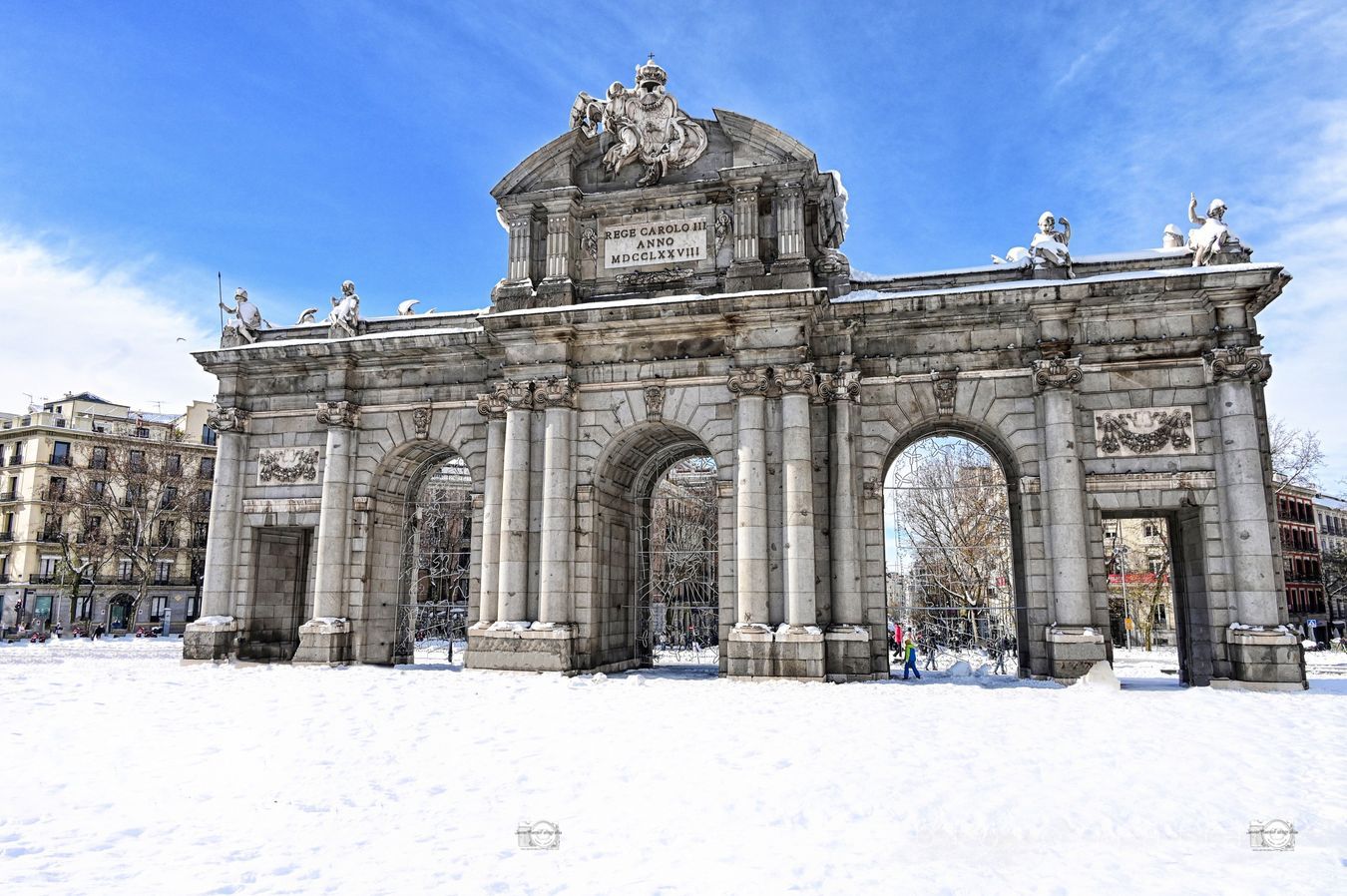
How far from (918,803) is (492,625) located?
13370 mm

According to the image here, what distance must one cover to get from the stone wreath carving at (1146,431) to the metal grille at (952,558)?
Answer: 104 inches

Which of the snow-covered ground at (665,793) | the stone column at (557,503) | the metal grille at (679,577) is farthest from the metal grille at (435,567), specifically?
the snow-covered ground at (665,793)

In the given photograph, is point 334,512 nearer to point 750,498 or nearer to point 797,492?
point 750,498

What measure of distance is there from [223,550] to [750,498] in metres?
14.6

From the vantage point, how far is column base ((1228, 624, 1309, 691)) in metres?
17.8

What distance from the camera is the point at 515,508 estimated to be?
2108cm

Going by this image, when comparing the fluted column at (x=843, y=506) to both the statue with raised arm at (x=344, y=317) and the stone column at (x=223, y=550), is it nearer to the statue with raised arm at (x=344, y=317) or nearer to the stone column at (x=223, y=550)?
the statue with raised arm at (x=344, y=317)

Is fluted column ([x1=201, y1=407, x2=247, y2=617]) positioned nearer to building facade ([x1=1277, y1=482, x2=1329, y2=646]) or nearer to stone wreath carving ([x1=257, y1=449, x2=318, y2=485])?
stone wreath carving ([x1=257, y1=449, x2=318, y2=485])

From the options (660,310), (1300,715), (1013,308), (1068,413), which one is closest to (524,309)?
(660,310)

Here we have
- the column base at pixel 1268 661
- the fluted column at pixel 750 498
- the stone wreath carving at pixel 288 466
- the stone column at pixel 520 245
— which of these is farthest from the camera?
the stone wreath carving at pixel 288 466

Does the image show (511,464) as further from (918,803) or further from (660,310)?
(918,803)

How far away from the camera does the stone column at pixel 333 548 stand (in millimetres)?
22609

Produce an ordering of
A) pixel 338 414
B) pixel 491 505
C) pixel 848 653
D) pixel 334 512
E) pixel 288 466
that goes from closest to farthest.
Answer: pixel 848 653, pixel 491 505, pixel 334 512, pixel 338 414, pixel 288 466

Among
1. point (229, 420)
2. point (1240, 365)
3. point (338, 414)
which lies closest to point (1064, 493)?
point (1240, 365)
